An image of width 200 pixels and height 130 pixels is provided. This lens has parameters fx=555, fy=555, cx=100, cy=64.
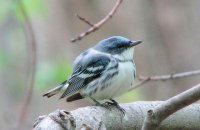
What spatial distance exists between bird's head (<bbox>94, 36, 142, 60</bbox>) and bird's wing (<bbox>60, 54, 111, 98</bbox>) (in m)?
0.11

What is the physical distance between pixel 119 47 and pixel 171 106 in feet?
6.79

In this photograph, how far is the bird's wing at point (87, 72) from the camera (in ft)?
13.5

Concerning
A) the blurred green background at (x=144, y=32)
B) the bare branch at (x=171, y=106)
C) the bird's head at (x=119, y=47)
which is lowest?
the blurred green background at (x=144, y=32)

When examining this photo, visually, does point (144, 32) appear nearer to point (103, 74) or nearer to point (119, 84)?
point (103, 74)

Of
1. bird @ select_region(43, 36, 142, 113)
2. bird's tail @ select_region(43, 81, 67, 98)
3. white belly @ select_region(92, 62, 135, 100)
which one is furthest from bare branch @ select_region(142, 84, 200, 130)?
bird's tail @ select_region(43, 81, 67, 98)

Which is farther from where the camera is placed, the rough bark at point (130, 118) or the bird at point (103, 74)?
the bird at point (103, 74)

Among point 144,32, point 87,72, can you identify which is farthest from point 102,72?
point 144,32

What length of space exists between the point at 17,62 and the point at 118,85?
5702 millimetres

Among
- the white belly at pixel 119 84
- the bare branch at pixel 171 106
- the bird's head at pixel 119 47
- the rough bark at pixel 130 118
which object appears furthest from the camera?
the bird's head at pixel 119 47

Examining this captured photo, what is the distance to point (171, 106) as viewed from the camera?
2264 millimetres

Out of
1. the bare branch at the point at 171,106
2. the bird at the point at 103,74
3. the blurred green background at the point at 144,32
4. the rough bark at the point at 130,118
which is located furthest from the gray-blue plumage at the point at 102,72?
the bare branch at the point at 171,106

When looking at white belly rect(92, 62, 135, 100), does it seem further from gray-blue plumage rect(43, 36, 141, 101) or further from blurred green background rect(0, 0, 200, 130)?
blurred green background rect(0, 0, 200, 130)

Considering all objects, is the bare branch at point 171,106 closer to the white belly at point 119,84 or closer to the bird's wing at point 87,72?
the white belly at point 119,84

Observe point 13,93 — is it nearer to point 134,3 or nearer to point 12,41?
point 12,41
